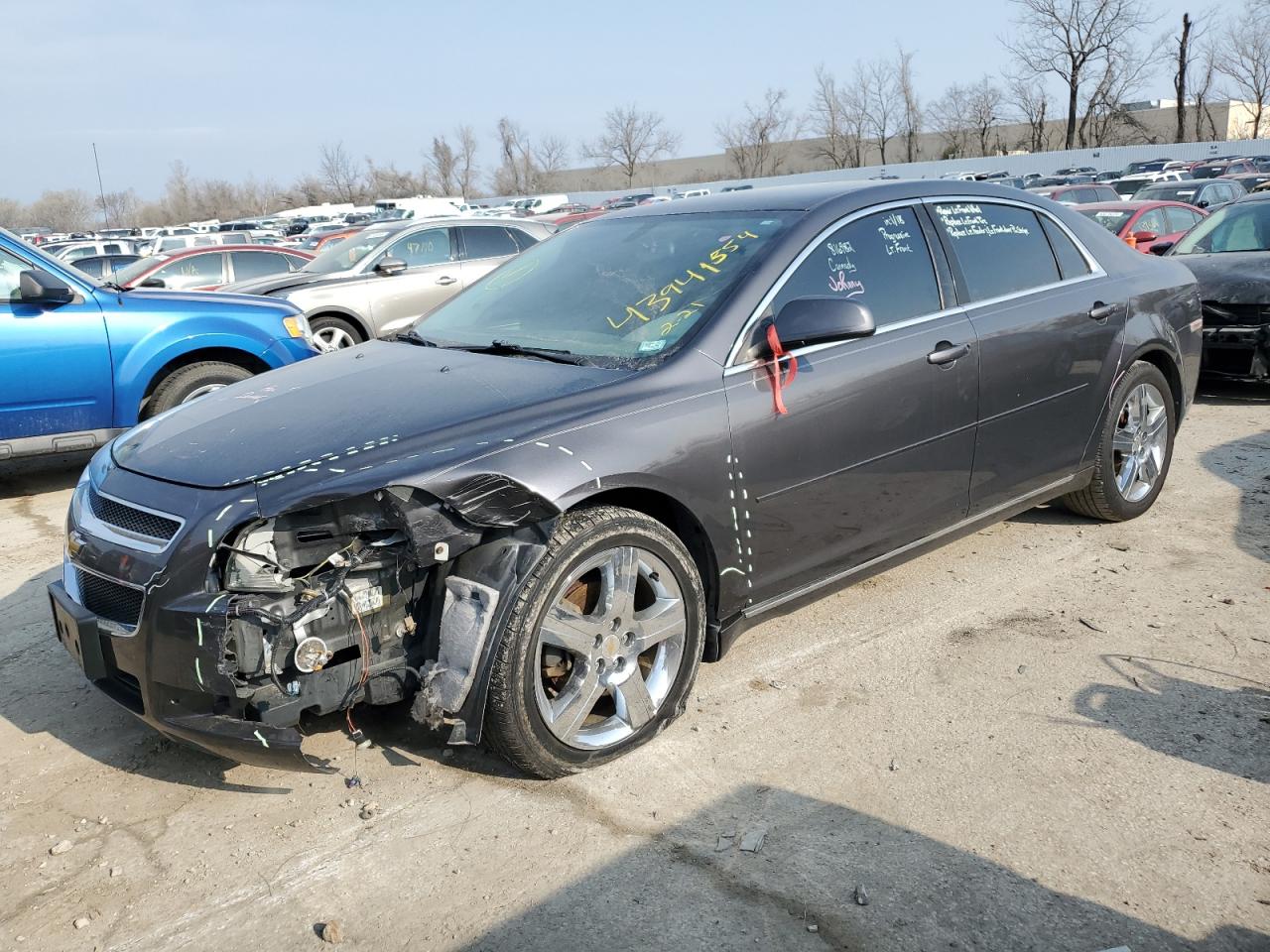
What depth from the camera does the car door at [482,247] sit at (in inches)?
432

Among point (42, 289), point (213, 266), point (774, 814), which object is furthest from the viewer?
point (213, 266)

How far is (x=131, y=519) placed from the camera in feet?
10.1

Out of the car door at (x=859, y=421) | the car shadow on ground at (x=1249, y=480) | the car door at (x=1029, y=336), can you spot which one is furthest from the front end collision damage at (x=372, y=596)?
the car shadow on ground at (x=1249, y=480)

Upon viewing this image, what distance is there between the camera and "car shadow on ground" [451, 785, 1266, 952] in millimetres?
2480

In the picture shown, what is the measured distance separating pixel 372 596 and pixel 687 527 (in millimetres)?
1049

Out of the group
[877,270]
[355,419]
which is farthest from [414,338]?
[877,270]

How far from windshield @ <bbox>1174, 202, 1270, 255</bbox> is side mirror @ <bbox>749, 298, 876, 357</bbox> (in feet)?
23.1

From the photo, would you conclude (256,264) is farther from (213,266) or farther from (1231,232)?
(1231,232)

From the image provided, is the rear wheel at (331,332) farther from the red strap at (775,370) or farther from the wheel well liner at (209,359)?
the red strap at (775,370)

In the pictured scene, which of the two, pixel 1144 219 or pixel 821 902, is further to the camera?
pixel 1144 219

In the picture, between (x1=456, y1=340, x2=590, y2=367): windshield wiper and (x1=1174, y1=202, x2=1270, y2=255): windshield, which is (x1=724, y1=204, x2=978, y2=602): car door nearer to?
(x1=456, y1=340, x2=590, y2=367): windshield wiper

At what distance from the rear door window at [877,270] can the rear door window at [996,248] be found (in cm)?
22

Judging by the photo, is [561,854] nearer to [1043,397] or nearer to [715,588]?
[715,588]

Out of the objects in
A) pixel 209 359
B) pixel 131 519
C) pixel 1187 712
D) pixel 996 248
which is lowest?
pixel 1187 712
